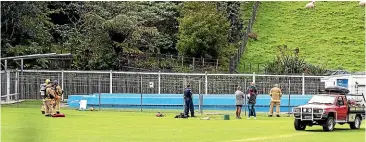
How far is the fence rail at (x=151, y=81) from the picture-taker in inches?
1614

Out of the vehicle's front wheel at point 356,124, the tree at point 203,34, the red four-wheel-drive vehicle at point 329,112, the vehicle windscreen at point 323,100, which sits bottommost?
the vehicle's front wheel at point 356,124

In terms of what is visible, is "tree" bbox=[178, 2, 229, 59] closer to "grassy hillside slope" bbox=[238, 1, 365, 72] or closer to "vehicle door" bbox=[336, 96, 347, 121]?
"grassy hillside slope" bbox=[238, 1, 365, 72]

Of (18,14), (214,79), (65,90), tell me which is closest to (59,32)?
(18,14)

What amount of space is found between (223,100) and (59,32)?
23104 mm

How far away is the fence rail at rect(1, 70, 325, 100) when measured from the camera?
4100cm

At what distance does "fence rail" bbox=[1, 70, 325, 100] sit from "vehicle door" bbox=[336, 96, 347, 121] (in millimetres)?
16014

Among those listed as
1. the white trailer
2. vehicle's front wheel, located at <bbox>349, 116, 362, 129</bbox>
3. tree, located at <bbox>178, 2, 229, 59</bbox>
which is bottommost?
vehicle's front wheel, located at <bbox>349, 116, 362, 129</bbox>

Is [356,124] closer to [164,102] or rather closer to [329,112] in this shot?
[329,112]

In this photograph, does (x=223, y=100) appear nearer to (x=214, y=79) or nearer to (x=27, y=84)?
(x=214, y=79)

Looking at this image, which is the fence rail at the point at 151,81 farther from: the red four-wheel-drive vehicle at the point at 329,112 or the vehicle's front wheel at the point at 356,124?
the red four-wheel-drive vehicle at the point at 329,112

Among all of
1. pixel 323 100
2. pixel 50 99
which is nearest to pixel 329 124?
pixel 323 100

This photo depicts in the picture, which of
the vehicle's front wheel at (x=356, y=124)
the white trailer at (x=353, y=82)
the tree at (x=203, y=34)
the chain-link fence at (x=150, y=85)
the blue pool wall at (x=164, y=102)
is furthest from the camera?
the tree at (x=203, y=34)

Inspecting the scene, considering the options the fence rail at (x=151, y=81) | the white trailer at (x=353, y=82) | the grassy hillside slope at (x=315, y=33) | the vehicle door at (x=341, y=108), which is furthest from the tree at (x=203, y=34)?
the vehicle door at (x=341, y=108)

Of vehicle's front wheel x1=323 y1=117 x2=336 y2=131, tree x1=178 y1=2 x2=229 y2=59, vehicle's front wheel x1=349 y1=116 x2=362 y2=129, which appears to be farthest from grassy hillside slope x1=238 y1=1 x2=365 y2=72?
vehicle's front wheel x1=323 y1=117 x2=336 y2=131
